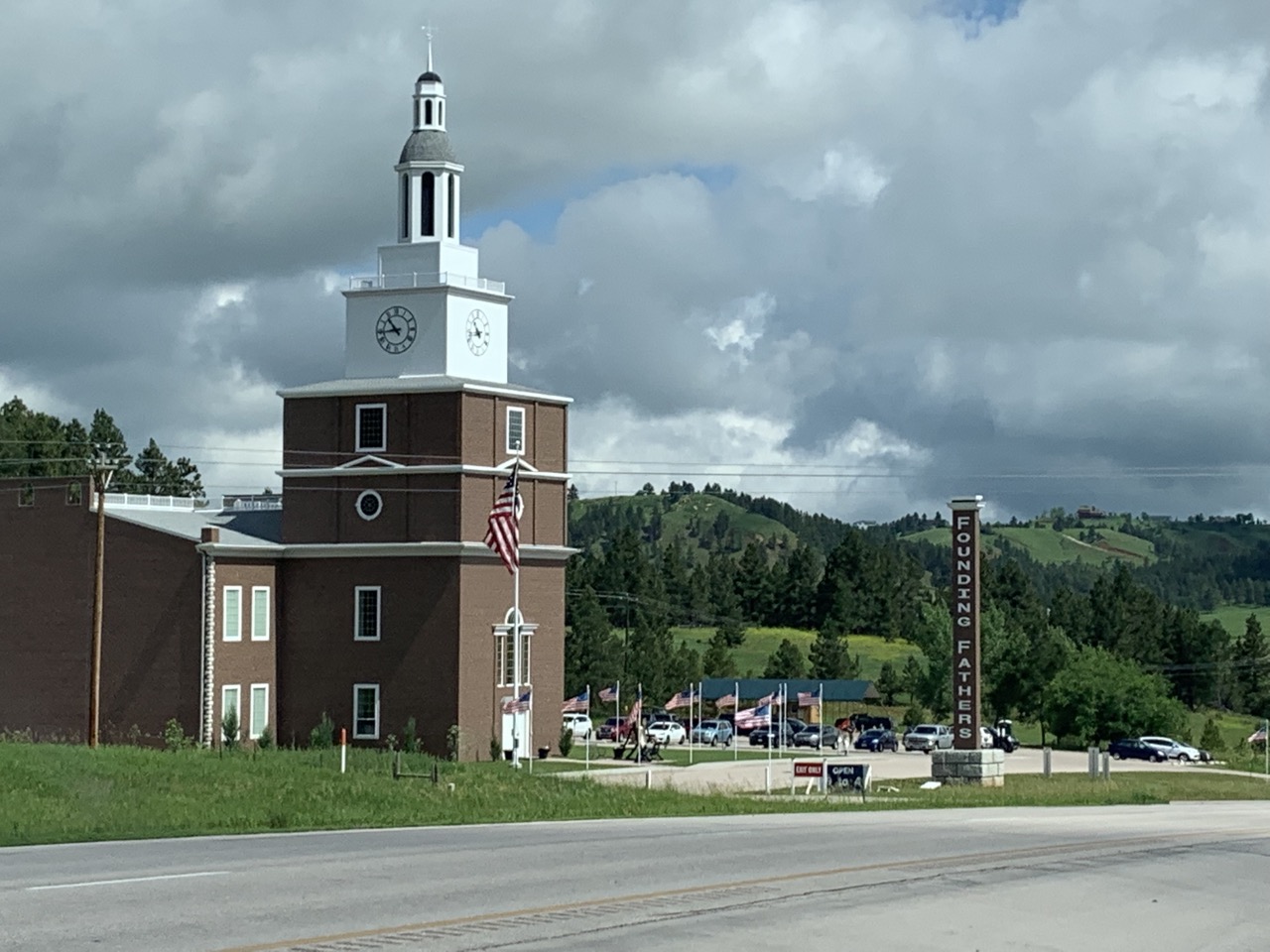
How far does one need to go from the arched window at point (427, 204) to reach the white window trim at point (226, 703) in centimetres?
1709

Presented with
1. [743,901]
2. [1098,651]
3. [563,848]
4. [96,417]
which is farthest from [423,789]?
[96,417]

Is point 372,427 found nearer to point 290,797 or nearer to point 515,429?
point 515,429

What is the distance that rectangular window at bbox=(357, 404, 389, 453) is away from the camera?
66.4 m

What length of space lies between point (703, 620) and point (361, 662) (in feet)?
316

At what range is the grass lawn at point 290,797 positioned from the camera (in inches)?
1103

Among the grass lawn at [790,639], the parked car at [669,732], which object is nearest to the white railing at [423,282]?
the parked car at [669,732]

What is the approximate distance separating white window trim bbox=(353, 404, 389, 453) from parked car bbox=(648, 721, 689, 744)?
2780 cm

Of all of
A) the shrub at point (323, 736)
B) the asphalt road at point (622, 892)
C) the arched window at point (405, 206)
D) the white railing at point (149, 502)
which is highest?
the arched window at point (405, 206)

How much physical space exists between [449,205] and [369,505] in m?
10.9

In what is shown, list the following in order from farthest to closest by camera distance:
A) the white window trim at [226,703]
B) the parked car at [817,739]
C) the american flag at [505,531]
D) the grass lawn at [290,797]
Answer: the parked car at [817,739], the white window trim at [226,703], the american flag at [505,531], the grass lawn at [290,797]

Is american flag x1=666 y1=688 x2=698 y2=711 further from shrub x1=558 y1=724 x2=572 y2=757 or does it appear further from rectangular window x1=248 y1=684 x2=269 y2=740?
rectangular window x1=248 y1=684 x2=269 y2=740

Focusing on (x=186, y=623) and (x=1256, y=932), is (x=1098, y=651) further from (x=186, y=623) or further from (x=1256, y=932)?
(x=1256, y=932)

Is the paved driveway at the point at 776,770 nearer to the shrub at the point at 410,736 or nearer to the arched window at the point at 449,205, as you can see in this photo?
the shrub at the point at 410,736

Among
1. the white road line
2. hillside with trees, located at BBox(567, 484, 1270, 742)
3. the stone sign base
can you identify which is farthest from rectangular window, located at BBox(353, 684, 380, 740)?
the white road line
